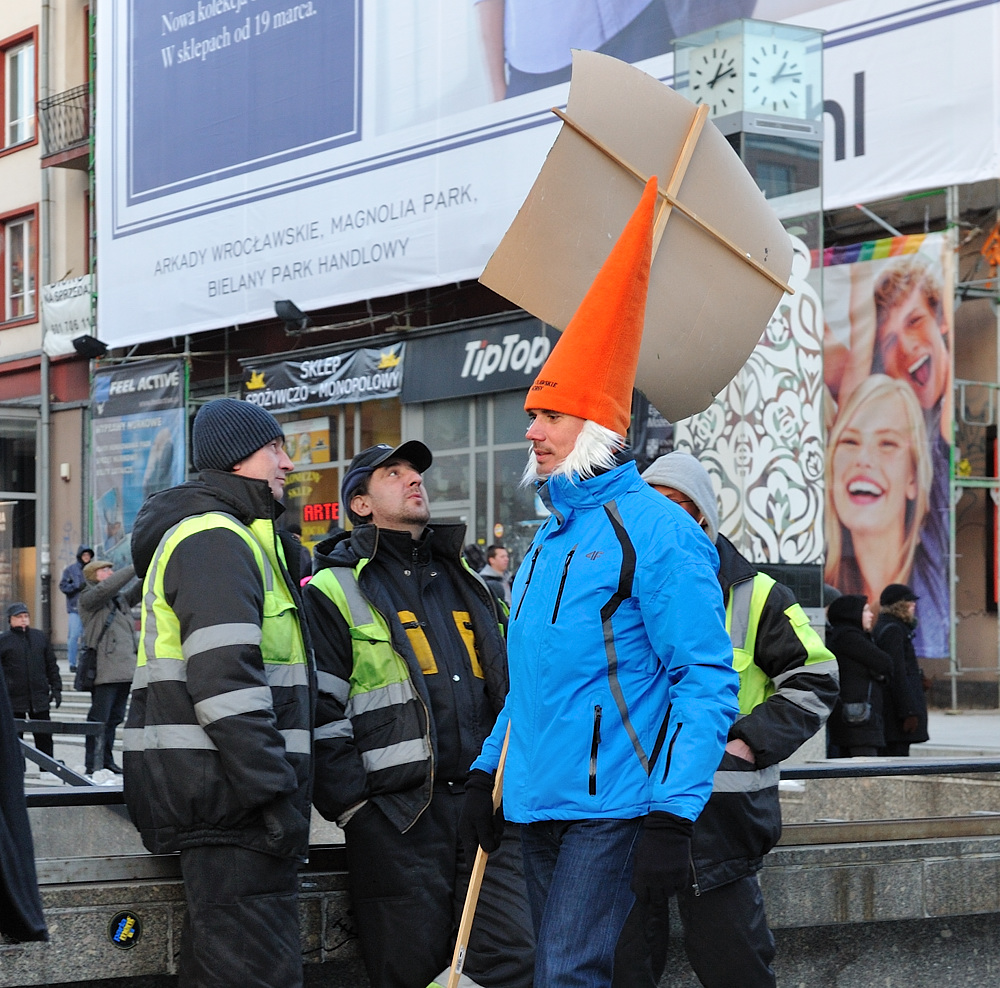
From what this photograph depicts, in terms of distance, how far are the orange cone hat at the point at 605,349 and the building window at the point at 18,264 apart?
91.2 feet

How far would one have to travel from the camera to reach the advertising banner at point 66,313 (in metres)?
27.5

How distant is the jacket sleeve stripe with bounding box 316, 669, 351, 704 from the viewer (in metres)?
4.66

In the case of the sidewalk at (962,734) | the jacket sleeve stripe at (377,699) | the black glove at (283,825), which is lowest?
the sidewalk at (962,734)

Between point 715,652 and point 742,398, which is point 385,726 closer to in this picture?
point 715,652

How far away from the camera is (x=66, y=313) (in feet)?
91.9

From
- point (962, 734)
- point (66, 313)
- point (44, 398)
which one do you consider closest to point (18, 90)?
point (66, 313)

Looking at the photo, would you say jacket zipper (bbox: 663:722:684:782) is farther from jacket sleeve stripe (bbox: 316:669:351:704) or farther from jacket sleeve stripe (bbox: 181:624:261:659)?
jacket sleeve stripe (bbox: 316:669:351:704)

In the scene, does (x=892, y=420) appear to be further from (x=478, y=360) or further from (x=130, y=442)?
(x=130, y=442)

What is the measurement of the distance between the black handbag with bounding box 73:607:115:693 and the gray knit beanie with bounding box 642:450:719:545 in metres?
9.09

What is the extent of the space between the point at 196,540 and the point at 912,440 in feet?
45.6

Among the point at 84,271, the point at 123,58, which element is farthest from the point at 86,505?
the point at 123,58

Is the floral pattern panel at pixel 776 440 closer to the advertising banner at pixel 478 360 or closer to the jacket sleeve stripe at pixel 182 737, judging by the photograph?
the jacket sleeve stripe at pixel 182 737

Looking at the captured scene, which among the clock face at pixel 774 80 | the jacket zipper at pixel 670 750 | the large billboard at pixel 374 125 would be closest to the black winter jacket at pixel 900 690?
the clock face at pixel 774 80

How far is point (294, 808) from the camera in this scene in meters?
4.18
